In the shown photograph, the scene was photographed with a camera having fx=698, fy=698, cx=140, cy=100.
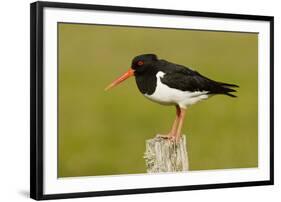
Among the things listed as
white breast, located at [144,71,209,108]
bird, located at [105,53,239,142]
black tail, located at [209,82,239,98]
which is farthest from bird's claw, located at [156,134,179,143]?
black tail, located at [209,82,239,98]

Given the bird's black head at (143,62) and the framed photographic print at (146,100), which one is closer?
the framed photographic print at (146,100)

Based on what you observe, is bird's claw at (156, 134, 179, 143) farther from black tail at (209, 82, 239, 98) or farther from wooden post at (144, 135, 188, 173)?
black tail at (209, 82, 239, 98)

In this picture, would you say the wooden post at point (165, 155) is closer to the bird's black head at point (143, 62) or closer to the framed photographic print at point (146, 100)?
the framed photographic print at point (146, 100)

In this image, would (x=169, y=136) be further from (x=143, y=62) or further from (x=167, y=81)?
(x=143, y=62)

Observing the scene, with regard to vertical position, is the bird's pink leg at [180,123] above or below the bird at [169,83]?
below

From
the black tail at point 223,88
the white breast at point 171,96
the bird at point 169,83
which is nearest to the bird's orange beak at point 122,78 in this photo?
the bird at point 169,83

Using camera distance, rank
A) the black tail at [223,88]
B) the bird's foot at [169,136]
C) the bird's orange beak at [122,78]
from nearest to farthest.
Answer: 1. the bird's orange beak at [122,78]
2. the bird's foot at [169,136]
3. the black tail at [223,88]
